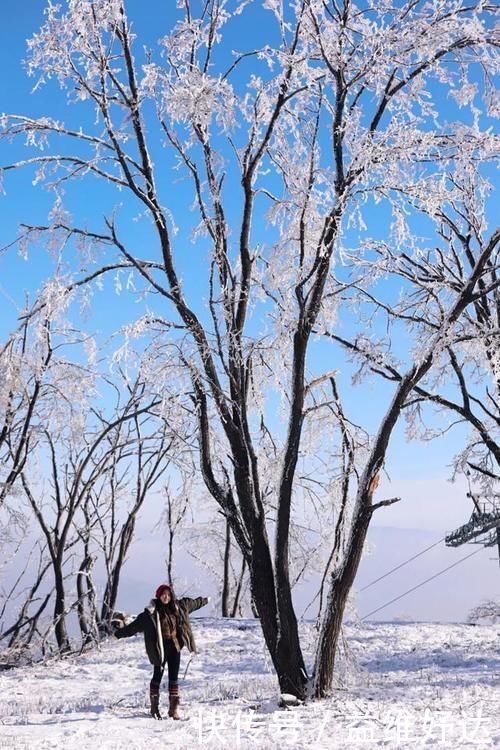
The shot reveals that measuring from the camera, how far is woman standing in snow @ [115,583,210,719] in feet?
28.1

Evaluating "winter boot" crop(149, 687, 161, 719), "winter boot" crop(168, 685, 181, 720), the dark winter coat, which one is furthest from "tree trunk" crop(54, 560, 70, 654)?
"winter boot" crop(168, 685, 181, 720)

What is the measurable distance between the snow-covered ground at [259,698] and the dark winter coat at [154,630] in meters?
0.72

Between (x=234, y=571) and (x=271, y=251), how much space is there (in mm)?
18039

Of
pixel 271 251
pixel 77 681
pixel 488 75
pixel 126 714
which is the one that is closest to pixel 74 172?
pixel 271 251

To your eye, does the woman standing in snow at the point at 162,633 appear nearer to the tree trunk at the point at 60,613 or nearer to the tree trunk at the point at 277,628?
the tree trunk at the point at 277,628

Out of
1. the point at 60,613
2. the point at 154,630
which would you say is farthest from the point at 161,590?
the point at 60,613

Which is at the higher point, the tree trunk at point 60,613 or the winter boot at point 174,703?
the tree trunk at point 60,613

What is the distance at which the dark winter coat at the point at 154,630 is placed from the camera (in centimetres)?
864

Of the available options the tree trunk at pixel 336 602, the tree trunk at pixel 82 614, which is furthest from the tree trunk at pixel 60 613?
the tree trunk at pixel 336 602

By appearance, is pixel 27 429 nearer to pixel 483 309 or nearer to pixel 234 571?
pixel 483 309

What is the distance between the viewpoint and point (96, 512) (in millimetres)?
18531

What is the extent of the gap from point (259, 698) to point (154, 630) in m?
1.64

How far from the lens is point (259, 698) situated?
9070mm

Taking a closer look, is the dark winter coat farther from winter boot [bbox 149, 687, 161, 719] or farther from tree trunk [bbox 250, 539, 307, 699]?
tree trunk [bbox 250, 539, 307, 699]
